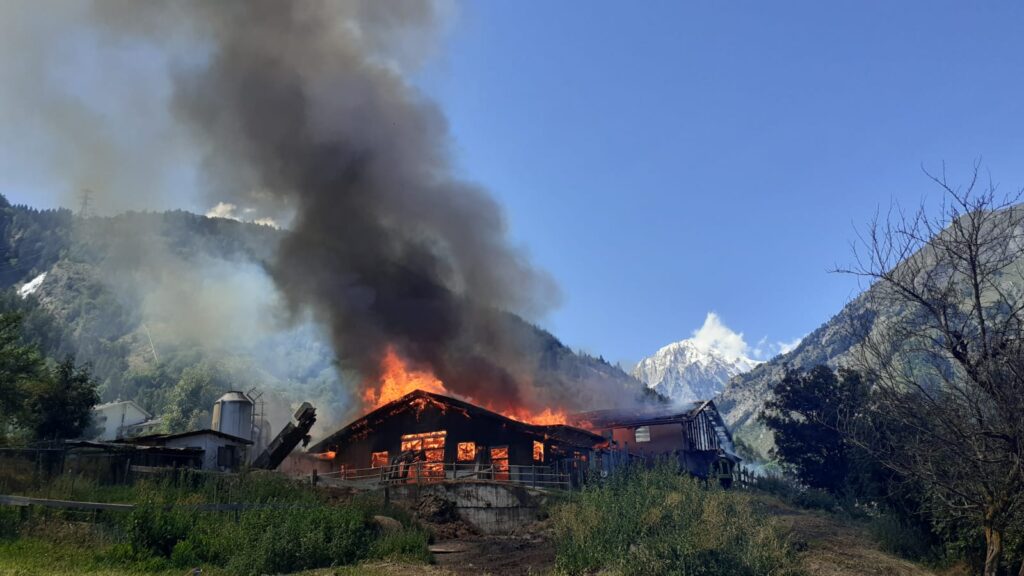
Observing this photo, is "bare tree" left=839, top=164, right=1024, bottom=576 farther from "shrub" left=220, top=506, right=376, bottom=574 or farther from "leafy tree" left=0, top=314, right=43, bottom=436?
"leafy tree" left=0, top=314, right=43, bottom=436

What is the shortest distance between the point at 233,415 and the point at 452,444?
1364 centimetres

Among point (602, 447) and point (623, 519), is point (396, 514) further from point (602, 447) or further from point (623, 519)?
point (602, 447)

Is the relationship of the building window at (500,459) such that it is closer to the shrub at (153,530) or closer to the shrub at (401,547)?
the shrub at (401,547)

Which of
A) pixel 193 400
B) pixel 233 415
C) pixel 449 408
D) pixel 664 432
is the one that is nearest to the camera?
pixel 449 408

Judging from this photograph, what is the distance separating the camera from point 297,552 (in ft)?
50.4

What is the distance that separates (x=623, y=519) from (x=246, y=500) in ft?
37.5

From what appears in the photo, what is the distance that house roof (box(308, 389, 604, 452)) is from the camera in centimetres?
3328

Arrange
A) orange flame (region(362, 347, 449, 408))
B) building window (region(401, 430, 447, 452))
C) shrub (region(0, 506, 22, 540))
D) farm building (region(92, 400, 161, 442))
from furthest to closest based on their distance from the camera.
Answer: farm building (region(92, 400, 161, 442)) < orange flame (region(362, 347, 449, 408)) < building window (region(401, 430, 447, 452)) < shrub (region(0, 506, 22, 540))

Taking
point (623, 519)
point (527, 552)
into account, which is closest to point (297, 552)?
point (527, 552)

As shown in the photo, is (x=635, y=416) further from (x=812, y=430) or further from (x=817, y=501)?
(x=817, y=501)

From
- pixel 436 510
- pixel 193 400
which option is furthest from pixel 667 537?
pixel 193 400

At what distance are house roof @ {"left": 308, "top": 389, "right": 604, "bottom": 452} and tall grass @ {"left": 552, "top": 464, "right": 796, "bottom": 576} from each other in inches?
583

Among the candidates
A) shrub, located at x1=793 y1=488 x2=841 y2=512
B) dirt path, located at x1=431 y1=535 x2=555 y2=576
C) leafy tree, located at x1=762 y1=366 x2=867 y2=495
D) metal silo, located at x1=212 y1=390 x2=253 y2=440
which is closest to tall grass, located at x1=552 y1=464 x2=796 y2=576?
dirt path, located at x1=431 y1=535 x2=555 y2=576

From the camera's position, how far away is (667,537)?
1356 centimetres
